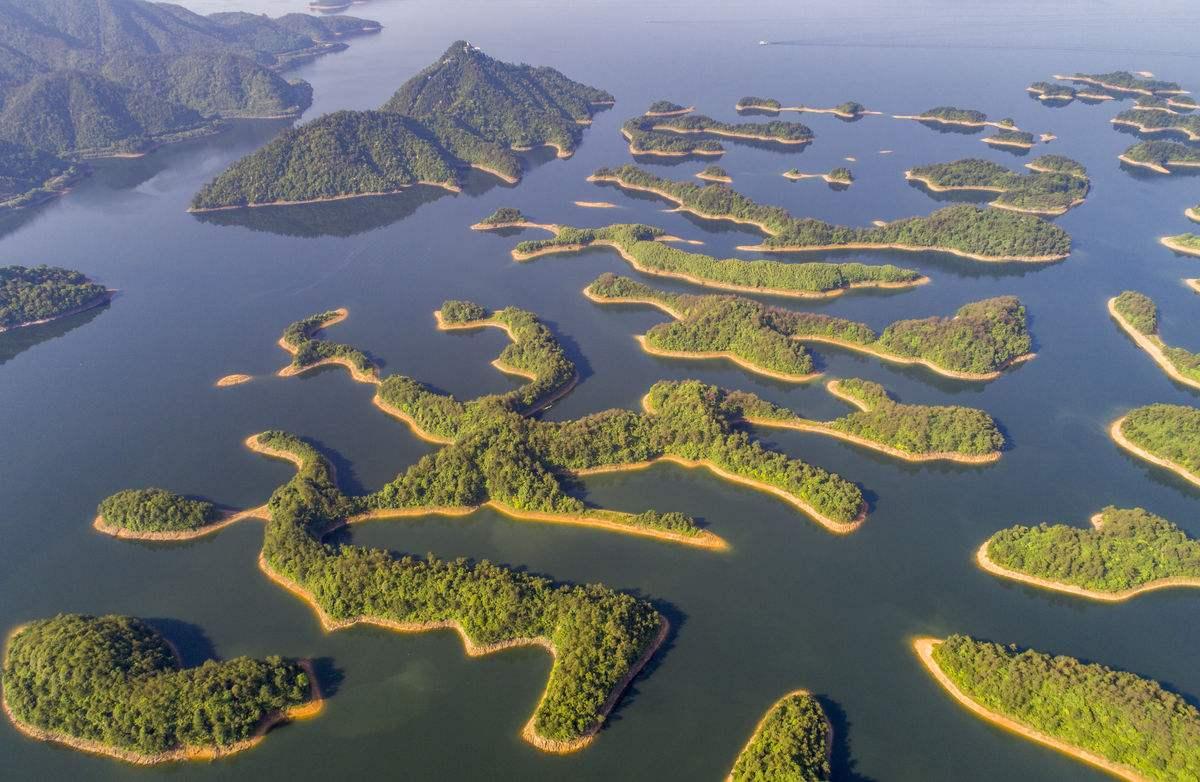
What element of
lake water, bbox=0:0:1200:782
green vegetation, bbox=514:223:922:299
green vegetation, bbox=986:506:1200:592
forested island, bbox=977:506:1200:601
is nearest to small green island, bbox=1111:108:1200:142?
lake water, bbox=0:0:1200:782

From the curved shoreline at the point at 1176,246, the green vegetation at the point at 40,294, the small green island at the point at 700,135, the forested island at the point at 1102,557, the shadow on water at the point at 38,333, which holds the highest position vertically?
the small green island at the point at 700,135

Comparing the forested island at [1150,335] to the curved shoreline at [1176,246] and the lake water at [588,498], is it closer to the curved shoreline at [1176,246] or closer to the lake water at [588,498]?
the lake water at [588,498]

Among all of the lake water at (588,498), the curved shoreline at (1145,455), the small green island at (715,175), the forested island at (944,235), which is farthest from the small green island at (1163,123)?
the curved shoreline at (1145,455)

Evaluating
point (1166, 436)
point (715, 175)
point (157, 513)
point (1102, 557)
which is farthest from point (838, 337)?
point (157, 513)

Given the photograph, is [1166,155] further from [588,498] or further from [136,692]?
[136,692]

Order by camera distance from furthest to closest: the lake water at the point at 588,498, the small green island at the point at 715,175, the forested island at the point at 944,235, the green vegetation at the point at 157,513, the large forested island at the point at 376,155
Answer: the small green island at the point at 715,175 → the large forested island at the point at 376,155 → the forested island at the point at 944,235 → the green vegetation at the point at 157,513 → the lake water at the point at 588,498

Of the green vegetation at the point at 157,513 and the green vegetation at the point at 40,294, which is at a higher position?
the green vegetation at the point at 40,294

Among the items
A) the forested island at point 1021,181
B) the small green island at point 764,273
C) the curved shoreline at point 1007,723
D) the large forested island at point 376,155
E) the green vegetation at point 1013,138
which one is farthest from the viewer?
the green vegetation at point 1013,138

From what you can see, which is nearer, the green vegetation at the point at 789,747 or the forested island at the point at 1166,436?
the green vegetation at the point at 789,747
